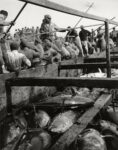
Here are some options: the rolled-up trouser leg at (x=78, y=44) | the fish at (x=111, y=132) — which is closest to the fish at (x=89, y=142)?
the fish at (x=111, y=132)

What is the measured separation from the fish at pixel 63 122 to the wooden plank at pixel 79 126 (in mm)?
322

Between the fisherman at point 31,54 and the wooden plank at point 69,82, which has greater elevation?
the fisherman at point 31,54

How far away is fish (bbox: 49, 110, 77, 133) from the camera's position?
4.53m

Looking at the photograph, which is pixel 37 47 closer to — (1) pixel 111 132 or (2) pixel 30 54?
(2) pixel 30 54

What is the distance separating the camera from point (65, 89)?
7324 mm

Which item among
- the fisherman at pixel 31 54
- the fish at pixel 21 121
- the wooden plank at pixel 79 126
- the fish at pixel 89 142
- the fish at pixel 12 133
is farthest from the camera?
the fisherman at pixel 31 54

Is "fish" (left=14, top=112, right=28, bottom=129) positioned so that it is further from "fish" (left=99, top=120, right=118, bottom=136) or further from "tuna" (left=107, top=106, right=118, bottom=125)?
"tuna" (left=107, top=106, right=118, bottom=125)

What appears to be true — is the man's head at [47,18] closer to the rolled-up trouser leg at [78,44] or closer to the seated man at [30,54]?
the seated man at [30,54]

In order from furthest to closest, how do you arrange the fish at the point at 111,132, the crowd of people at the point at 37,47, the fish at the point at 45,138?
the crowd of people at the point at 37,47, the fish at the point at 111,132, the fish at the point at 45,138

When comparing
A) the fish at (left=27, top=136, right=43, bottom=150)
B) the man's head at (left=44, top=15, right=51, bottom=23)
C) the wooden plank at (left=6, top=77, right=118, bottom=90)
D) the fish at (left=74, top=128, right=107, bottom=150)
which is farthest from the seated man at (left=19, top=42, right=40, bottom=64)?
the fish at (left=74, top=128, right=107, bottom=150)

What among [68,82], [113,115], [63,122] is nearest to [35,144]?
[63,122]

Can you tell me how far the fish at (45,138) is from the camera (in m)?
4.07

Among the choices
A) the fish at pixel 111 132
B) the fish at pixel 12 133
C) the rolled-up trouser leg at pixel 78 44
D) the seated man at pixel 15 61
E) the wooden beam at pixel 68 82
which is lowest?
the fish at pixel 111 132

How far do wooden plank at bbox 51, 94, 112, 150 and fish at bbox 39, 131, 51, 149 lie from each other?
1.30 feet
